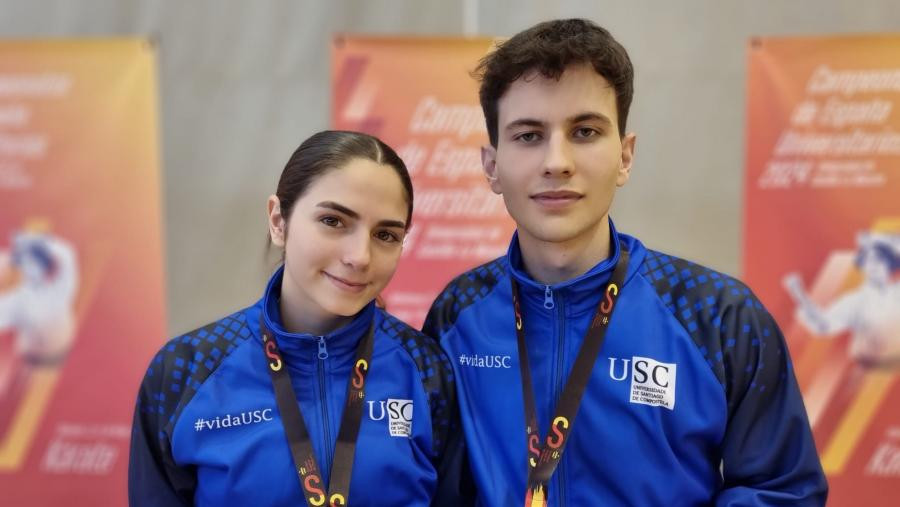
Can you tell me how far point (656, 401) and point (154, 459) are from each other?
109 centimetres

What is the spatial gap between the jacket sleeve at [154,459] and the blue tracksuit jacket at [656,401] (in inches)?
25.2

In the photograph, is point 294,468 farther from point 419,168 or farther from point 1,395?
point 1,395

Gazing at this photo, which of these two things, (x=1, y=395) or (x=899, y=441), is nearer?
(x=899, y=441)

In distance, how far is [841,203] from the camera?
3.20 metres

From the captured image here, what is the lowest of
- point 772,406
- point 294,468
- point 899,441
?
point 899,441

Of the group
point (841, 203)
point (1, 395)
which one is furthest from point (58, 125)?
point (841, 203)

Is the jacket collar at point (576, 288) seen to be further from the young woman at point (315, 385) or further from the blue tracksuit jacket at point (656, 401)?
the young woman at point (315, 385)

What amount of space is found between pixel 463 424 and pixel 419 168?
174 cm

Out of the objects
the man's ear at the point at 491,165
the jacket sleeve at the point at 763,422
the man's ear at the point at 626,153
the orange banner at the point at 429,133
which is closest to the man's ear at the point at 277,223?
the man's ear at the point at 491,165

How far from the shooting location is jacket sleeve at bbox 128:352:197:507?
171 cm

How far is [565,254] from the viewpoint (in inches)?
67.5

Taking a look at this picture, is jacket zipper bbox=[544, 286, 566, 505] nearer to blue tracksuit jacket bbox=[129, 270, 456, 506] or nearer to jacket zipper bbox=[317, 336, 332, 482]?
blue tracksuit jacket bbox=[129, 270, 456, 506]

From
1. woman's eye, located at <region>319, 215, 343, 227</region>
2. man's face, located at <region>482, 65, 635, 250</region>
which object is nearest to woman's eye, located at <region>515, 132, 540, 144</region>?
man's face, located at <region>482, 65, 635, 250</region>

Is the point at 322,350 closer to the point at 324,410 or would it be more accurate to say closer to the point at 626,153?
the point at 324,410
